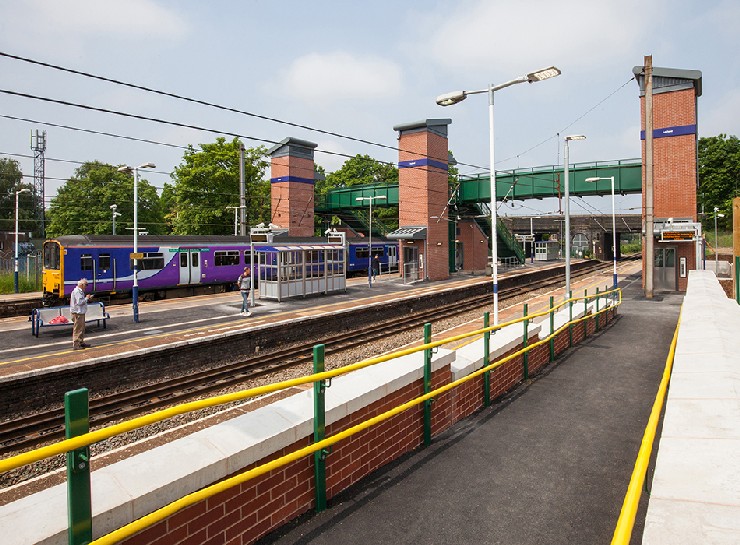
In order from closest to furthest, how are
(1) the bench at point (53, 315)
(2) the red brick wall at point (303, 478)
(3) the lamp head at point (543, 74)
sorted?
1. (2) the red brick wall at point (303, 478)
2. (3) the lamp head at point (543, 74)
3. (1) the bench at point (53, 315)

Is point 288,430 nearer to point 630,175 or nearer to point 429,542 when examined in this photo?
point 429,542

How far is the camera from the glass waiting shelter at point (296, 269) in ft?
77.3

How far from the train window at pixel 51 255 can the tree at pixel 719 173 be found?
252 feet

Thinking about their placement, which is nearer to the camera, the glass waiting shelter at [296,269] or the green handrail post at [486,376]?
the green handrail post at [486,376]

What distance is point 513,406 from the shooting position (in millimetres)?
7648

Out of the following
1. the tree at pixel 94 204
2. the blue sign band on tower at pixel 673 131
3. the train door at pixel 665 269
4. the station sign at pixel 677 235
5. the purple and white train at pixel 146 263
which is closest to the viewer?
the purple and white train at pixel 146 263

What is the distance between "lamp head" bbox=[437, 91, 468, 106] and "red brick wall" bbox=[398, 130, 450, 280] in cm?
2311

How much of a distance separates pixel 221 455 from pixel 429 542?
6.12 feet

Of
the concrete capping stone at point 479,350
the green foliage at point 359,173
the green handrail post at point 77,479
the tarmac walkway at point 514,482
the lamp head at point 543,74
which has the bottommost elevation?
the tarmac walkway at point 514,482

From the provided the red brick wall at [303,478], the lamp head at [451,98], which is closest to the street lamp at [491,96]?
the lamp head at [451,98]

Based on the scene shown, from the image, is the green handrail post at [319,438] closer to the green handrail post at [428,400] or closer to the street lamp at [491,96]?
the green handrail post at [428,400]

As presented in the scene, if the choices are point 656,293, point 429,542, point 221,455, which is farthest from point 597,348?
point 656,293

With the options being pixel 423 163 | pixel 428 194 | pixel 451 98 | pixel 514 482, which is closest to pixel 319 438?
pixel 514 482

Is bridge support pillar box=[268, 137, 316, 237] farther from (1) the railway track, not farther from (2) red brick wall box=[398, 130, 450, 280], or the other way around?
(1) the railway track
